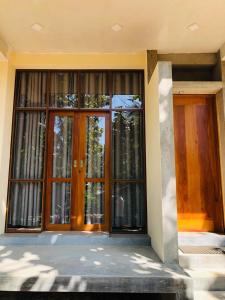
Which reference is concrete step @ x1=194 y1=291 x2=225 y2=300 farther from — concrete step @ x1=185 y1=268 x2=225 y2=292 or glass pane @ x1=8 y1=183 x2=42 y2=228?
glass pane @ x1=8 y1=183 x2=42 y2=228

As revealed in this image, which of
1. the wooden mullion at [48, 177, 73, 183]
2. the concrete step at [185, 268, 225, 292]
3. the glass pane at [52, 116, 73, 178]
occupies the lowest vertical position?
the concrete step at [185, 268, 225, 292]

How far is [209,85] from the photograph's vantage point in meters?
4.02

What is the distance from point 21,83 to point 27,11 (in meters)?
1.32

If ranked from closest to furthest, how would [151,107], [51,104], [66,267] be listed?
[66,267] < [151,107] < [51,104]

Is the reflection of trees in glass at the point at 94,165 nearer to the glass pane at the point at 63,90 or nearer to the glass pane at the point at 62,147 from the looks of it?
the glass pane at the point at 62,147

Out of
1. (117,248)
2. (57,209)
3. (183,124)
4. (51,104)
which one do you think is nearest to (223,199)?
(183,124)

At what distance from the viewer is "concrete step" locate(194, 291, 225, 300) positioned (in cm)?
260

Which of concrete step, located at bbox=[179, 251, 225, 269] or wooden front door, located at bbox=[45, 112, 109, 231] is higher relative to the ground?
wooden front door, located at bbox=[45, 112, 109, 231]

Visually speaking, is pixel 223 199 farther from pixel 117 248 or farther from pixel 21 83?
pixel 21 83

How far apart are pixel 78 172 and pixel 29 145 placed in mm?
956

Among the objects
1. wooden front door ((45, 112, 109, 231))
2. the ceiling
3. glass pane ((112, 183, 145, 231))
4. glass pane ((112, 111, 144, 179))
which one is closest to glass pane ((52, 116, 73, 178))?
wooden front door ((45, 112, 109, 231))

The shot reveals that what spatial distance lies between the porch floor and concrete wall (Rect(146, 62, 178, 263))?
0.23 meters

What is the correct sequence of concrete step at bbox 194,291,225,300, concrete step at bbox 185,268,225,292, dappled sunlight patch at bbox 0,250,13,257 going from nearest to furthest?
concrete step at bbox 194,291,225,300 → concrete step at bbox 185,268,225,292 → dappled sunlight patch at bbox 0,250,13,257

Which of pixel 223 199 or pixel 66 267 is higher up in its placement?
pixel 223 199
